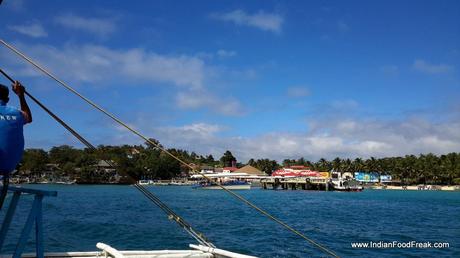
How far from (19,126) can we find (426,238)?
28.2m

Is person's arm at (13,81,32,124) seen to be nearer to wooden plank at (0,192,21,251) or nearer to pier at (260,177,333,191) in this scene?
wooden plank at (0,192,21,251)

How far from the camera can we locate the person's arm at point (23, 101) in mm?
4645

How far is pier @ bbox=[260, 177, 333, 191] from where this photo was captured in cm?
14075

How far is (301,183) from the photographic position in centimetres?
14512

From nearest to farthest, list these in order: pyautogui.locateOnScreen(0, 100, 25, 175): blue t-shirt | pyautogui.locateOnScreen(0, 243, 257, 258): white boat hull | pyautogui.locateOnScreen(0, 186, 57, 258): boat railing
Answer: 1. pyautogui.locateOnScreen(0, 100, 25, 175): blue t-shirt
2. pyautogui.locateOnScreen(0, 186, 57, 258): boat railing
3. pyautogui.locateOnScreen(0, 243, 257, 258): white boat hull

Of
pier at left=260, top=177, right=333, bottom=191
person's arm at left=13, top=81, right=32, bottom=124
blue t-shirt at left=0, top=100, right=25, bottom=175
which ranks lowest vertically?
pier at left=260, top=177, right=333, bottom=191

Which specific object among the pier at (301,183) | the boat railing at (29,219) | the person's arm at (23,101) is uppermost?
the person's arm at (23,101)

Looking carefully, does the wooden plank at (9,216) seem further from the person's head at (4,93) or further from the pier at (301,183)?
the pier at (301,183)

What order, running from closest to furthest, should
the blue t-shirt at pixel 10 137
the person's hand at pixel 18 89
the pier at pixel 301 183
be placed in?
the blue t-shirt at pixel 10 137, the person's hand at pixel 18 89, the pier at pixel 301 183

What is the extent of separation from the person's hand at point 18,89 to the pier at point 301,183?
139224mm

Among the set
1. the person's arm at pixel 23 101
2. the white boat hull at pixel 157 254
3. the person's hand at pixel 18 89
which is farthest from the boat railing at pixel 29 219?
the white boat hull at pixel 157 254

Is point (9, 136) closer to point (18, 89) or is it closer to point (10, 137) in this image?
point (10, 137)

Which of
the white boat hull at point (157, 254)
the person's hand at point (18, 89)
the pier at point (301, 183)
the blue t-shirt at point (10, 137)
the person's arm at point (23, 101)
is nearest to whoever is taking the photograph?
the blue t-shirt at point (10, 137)

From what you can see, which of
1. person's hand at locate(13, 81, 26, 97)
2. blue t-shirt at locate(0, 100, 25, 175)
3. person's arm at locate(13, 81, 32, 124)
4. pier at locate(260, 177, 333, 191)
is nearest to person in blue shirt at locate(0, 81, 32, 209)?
blue t-shirt at locate(0, 100, 25, 175)
